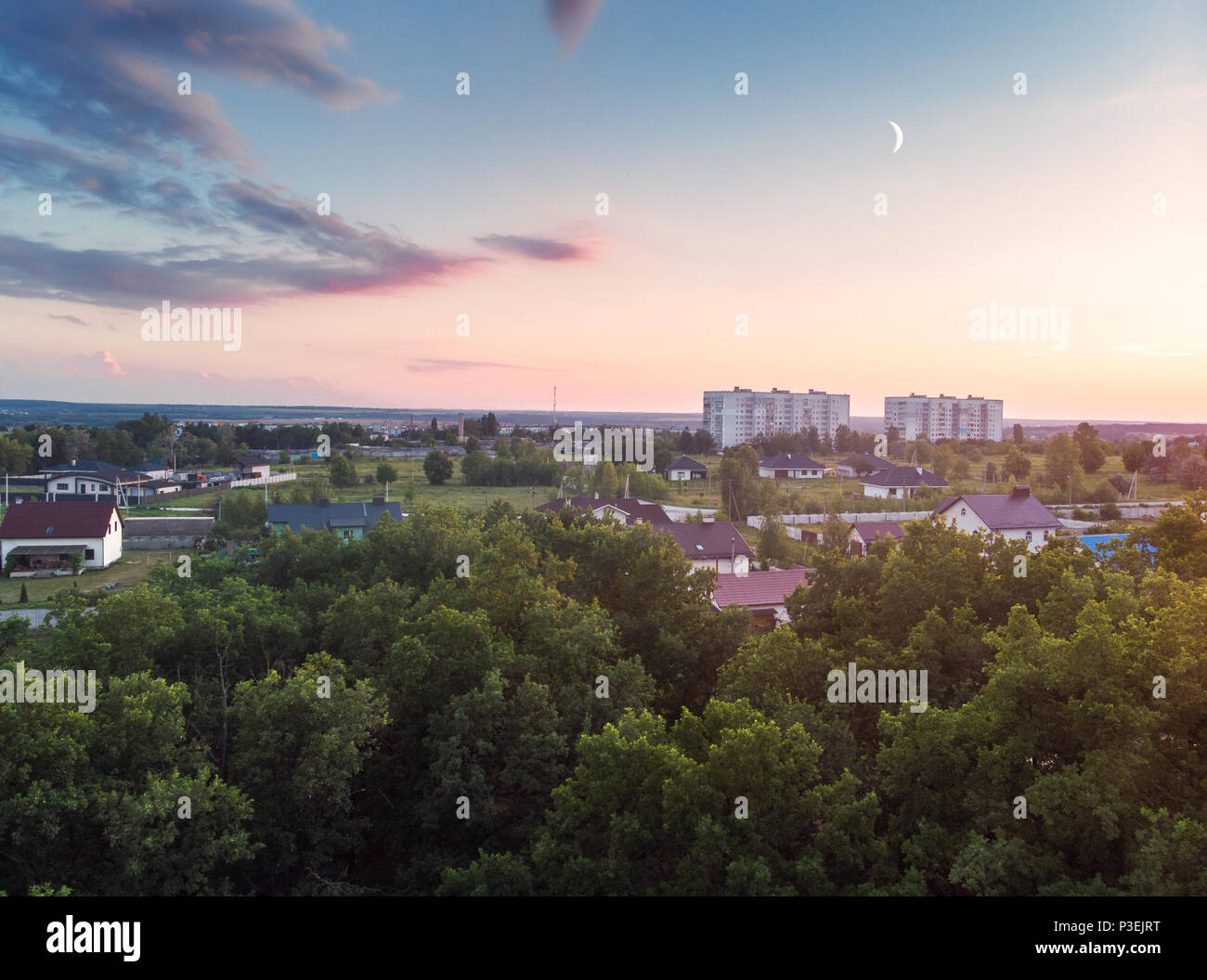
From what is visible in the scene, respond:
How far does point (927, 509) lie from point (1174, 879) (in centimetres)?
5485

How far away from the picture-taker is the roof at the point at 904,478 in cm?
8025

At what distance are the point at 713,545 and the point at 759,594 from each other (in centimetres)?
866

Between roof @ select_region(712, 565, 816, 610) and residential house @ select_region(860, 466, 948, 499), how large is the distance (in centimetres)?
4461

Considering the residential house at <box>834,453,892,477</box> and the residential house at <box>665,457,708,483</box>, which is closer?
the residential house at <box>665,457,708,483</box>

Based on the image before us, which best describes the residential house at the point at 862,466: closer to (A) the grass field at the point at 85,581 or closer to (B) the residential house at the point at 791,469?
(B) the residential house at the point at 791,469

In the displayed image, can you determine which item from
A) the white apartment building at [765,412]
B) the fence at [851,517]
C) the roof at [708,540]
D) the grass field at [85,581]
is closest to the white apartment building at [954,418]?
the white apartment building at [765,412]

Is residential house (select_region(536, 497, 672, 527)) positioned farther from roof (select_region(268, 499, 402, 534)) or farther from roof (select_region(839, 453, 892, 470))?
roof (select_region(839, 453, 892, 470))

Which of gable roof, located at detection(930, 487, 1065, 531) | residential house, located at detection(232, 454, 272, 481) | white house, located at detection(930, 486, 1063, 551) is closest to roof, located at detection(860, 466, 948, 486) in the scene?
gable roof, located at detection(930, 487, 1065, 531)

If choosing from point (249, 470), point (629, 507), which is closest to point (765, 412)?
point (249, 470)

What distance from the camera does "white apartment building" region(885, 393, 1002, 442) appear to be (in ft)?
595

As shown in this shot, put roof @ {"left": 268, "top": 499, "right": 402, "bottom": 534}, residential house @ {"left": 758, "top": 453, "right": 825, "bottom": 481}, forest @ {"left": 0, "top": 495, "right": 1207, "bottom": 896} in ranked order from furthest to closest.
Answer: residential house @ {"left": 758, "top": 453, "right": 825, "bottom": 481} < roof @ {"left": 268, "top": 499, "right": 402, "bottom": 534} < forest @ {"left": 0, "top": 495, "right": 1207, "bottom": 896}
